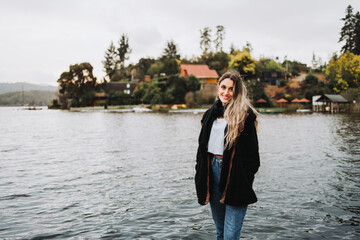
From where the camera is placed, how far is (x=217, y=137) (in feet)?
11.4

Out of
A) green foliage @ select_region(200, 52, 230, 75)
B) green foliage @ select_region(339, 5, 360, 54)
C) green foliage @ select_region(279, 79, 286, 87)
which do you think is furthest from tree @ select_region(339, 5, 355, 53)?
green foliage @ select_region(200, 52, 230, 75)

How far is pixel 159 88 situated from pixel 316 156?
2424 inches

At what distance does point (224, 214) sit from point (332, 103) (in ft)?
199

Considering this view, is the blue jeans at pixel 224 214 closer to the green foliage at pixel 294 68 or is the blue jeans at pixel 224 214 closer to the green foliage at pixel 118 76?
the green foliage at pixel 294 68

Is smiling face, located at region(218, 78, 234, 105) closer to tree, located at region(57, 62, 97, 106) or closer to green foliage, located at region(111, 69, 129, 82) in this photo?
tree, located at region(57, 62, 97, 106)

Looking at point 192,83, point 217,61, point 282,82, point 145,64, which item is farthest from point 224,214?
point 145,64

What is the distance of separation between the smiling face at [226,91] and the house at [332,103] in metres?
57.6

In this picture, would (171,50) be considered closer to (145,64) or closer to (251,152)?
(145,64)

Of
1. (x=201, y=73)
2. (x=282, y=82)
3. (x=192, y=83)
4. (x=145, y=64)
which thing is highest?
(x=145, y=64)

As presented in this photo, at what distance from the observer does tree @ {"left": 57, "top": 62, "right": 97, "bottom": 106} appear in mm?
85250

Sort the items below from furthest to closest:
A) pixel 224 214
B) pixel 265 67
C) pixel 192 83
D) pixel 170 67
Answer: pixel 265 67
pixel 170 67
pixel 192 83
pixel 224 214

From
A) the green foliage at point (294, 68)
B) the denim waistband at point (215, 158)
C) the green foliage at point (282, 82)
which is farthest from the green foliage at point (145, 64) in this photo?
the denim waistband at point (215, 158)

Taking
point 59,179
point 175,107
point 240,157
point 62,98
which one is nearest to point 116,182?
point 59,179

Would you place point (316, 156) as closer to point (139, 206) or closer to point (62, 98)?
point (139, 206)
